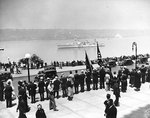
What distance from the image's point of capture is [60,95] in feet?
51.6

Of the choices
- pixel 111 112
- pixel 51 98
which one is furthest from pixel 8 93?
pixel 111 112

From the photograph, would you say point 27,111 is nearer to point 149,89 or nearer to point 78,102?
point 78,102

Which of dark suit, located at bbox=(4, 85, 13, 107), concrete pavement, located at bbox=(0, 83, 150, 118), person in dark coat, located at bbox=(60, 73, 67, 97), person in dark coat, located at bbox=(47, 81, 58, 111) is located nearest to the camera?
concrete pavement, located at bbox=(0, 83, 150, 118)

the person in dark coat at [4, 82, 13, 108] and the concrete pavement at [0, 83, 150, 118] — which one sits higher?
the person in dark coat at [4, 82, 13, 108]

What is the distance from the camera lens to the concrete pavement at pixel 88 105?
11875mm

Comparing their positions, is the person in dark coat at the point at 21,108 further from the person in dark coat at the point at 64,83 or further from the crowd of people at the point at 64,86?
the person in dark coat at the point at 64,83

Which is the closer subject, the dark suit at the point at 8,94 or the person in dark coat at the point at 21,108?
the person in dark coat at the point at 21,108

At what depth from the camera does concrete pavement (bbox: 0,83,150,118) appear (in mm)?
11875

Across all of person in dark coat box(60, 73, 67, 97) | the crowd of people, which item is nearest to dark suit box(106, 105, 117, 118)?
the crowd of people

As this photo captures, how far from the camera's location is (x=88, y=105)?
Result: 1329cm

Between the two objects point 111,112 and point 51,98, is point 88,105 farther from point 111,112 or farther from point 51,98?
point 111,112

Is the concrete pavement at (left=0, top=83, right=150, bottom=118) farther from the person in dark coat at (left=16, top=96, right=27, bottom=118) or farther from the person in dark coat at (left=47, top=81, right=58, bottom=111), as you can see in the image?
the person in dark coat at (left=16, top=96, right=27, bottom=118)

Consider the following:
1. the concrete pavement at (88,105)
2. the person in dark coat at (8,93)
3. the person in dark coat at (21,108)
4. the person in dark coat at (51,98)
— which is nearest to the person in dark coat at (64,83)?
the concrete pavement at (88,105)

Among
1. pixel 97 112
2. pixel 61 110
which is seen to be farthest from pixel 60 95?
pixel 97 112
